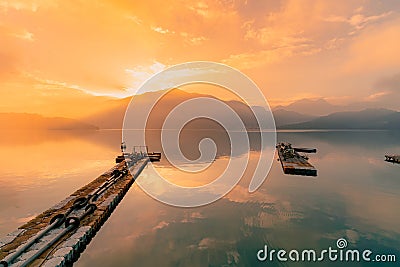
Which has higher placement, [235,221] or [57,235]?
[57,235]

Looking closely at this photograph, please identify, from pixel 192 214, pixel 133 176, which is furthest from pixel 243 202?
pixel 133 176

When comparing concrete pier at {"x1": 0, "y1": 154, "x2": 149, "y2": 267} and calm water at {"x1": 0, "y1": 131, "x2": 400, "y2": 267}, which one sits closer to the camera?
concrete pier at {"x1": 0, "y1": 154, "x2": 149, "y2": 267}

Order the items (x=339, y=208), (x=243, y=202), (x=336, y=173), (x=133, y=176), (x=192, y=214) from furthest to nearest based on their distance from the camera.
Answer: (x=336, y=173) < (x=133, y=176) < (x=243, y=202) < (x=339, y=208) < (x=192, y=214)

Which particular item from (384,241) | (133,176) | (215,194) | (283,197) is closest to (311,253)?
(384,241)

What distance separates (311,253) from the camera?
53.1ft

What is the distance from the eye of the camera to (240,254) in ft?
52.2

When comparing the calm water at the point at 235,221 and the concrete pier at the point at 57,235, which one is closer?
the concrete pier at the point at 57,235

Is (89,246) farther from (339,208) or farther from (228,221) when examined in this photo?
(339,208)

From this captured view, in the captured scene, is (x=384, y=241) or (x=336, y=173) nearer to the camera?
(x=384, y=241)

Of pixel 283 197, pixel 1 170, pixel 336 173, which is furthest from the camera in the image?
pixel 1 170

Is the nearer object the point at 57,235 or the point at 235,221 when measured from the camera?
the point at 57,235

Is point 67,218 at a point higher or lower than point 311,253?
higher

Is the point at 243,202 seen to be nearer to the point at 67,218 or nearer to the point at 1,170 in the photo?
the point at 67,218

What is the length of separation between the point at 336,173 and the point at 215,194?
1018 inches
